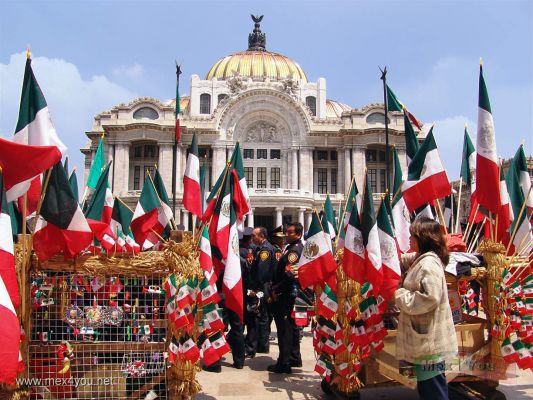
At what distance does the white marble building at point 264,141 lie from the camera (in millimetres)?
37594

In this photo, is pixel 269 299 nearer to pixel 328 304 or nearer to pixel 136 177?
pixel 328 304

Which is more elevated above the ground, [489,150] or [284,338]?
[489,150]

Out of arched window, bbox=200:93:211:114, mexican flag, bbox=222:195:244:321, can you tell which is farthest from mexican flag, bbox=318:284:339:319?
arched window, bbox=200:93:211:114

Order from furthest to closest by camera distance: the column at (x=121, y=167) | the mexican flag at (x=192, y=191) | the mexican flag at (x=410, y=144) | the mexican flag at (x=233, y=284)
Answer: the column at (x=121, y=167) → the mexican flag at (x=410, y=144) → the mexican flag at (x=192, y=191) → the mexican flag at (x=233, y=284)

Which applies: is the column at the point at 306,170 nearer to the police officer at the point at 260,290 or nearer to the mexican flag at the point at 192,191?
the police officer at the point at 260,290

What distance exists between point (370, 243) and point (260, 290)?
3.11 meters

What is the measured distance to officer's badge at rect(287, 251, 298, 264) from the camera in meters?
6.68

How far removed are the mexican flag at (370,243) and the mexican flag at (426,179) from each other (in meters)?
1.17

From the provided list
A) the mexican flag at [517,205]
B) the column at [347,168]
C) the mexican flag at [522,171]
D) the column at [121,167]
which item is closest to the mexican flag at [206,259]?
the mexican flag at [517,205]

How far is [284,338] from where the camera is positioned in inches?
264

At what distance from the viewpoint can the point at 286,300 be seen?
22.3ft

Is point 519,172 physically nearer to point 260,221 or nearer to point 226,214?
point 226,214

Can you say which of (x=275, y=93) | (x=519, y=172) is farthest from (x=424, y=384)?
(x=275, y=93)

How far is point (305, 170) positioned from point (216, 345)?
33612mm
